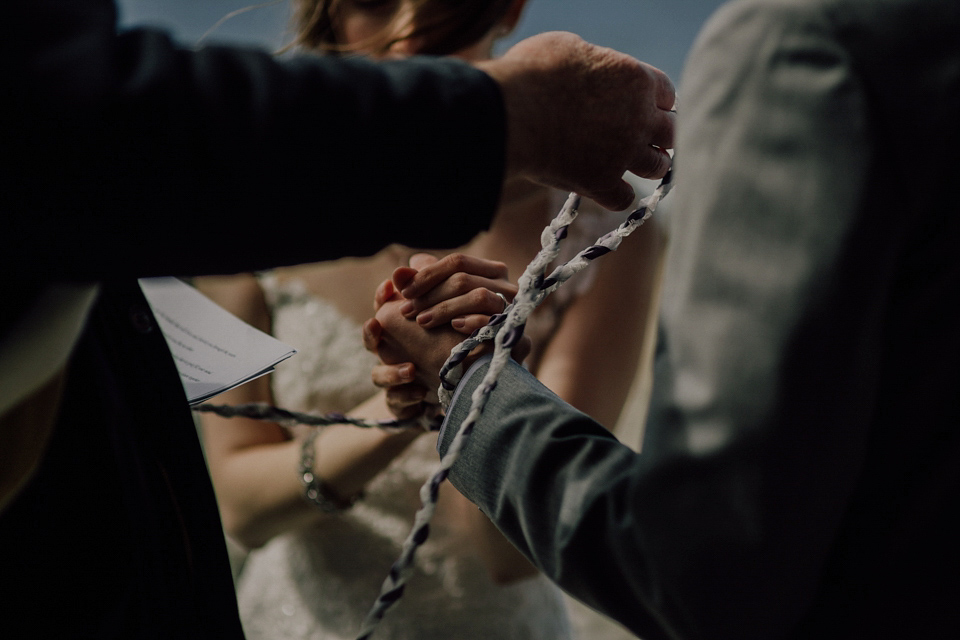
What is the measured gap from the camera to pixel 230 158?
28cm

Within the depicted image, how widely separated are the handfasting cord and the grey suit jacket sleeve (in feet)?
0.31

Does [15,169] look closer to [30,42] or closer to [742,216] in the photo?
[30,42]

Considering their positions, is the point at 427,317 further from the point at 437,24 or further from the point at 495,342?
the point at 437,24

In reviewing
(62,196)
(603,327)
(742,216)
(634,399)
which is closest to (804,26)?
(742,216)

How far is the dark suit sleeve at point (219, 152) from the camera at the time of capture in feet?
0.86

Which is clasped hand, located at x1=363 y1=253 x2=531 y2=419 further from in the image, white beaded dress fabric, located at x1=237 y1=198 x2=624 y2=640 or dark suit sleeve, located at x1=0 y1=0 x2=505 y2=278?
white beaded dress fabric, located at x1=237 y1=198 x2=624 y2=640

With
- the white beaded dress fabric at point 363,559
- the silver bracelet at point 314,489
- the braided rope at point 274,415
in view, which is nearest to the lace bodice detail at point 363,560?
the white beaded dress fabric at point 363,559

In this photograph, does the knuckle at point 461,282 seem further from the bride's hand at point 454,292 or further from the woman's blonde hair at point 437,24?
the woman's blonde hair at point 437,24

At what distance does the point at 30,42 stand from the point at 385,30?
653 mm

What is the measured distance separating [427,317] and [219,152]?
0.26 metres

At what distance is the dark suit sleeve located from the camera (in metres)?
0.26

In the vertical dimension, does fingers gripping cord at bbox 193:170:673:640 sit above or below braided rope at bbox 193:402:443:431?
above

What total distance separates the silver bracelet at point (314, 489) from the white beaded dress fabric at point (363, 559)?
4.9 inches

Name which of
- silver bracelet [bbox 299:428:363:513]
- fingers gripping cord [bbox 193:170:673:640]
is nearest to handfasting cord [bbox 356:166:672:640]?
fingers gripping cord [bbox 193:170:673:640]
